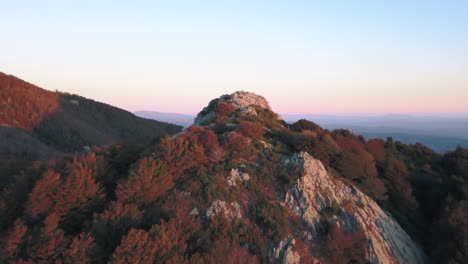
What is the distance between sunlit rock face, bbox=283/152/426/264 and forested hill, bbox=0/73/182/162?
23213mm

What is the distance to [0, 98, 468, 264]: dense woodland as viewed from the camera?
9922 mm

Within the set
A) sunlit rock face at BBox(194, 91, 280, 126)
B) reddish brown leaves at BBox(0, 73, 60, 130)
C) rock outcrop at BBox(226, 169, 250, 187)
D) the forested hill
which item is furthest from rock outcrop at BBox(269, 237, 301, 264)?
reddish brown leaves at BBox(0, 73, 60, 130)

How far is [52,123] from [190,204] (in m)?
51.2

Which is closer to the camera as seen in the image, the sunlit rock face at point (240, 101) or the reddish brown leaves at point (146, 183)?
the reddish brown leaves at point (146, 183)

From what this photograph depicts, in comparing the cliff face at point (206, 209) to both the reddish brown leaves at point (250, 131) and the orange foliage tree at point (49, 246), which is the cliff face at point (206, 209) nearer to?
the orange foliage tree at point (49, 246)

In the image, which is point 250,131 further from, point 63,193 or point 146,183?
point 63,193

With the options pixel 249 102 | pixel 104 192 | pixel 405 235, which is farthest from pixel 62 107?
pixel 405 235

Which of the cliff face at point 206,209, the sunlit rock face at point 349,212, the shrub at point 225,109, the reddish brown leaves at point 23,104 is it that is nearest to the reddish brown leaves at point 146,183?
the cliff face at point 206,209

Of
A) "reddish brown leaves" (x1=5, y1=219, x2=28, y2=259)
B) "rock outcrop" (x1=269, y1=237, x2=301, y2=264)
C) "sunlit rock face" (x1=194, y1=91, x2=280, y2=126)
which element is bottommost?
"rock outcrop" (x1=269, y1=237, x2=301, y2=264)

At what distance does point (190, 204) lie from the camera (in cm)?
1302

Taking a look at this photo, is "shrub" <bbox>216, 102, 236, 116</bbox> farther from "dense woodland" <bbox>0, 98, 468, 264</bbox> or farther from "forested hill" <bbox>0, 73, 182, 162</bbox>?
"forested hill" <bbox>0, 73, 182, 162</bbox>

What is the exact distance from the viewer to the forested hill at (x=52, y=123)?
129 feet

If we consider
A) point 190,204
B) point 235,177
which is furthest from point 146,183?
point 235,177

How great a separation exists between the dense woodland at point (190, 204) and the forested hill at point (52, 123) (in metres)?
17.8
